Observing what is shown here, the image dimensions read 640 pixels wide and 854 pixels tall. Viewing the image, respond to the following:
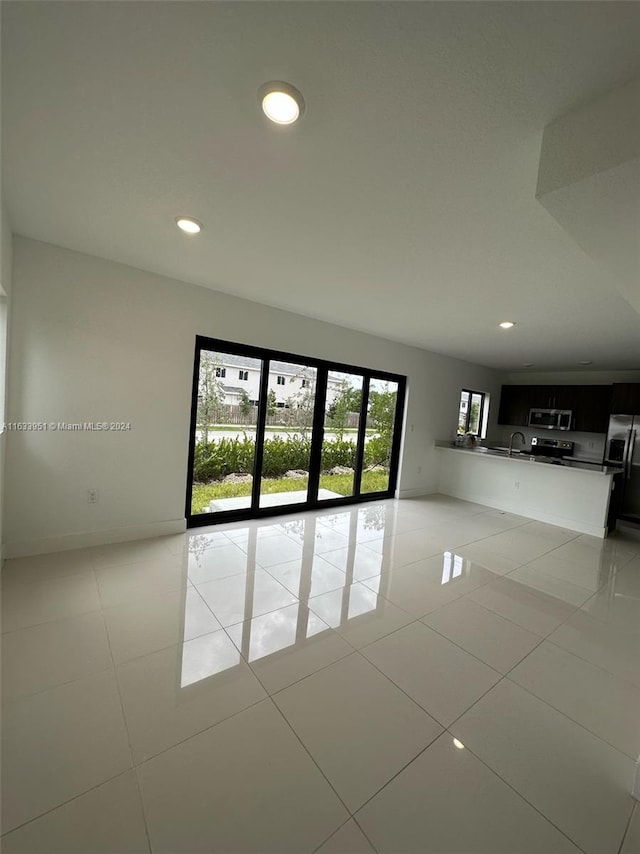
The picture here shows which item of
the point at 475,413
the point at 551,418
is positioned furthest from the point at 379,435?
the point at 551,418

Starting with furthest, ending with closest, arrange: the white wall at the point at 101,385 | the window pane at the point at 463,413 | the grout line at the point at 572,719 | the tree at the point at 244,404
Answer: the window pane at the point at 463,413 < the tree at the point at 244,404 < the white wall at the point at 101,385 < the grout line at the point at 572,719

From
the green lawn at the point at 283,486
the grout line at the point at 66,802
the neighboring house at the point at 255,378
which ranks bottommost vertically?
the grout line at the point at 66,802

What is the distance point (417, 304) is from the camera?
3494 mm

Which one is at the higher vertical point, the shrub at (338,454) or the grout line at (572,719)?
the shrub at (338,454)

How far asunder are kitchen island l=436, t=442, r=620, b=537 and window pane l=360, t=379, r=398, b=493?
121 cm

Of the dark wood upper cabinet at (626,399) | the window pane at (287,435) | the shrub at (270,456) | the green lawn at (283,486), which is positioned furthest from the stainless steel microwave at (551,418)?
the window pane at (287,435)

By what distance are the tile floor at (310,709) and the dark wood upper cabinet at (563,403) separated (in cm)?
407

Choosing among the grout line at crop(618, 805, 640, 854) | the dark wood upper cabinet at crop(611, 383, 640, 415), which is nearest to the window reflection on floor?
the grout line at crop(618, 805, 640, 854)

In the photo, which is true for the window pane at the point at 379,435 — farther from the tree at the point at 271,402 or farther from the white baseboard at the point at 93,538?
the white baseboard at the point at 93,538

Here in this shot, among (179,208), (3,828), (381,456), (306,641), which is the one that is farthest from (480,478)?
(3,828)

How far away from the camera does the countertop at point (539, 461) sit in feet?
15.4

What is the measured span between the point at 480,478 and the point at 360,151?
17.7 feet

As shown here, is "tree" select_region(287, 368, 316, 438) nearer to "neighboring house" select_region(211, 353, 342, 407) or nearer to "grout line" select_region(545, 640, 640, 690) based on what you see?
"neighboring house" select_region(211, 353, 342, 407)

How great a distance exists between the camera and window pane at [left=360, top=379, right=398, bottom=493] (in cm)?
538
